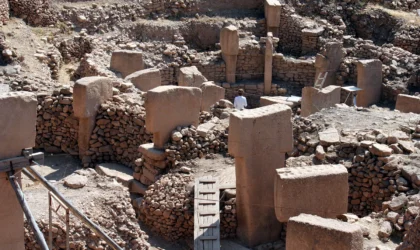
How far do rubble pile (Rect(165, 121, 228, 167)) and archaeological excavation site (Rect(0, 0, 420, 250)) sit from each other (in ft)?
0.10

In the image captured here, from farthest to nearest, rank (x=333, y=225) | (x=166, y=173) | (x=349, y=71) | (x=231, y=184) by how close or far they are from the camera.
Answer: (x=349, y=71), (x=166, y=173), (x=231, y=184), (x=333, y=225)

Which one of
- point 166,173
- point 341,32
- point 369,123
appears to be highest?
point 341,32

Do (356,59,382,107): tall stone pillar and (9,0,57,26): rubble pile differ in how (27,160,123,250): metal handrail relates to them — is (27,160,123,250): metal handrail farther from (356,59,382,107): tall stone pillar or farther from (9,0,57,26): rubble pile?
(9,0,57,26): rubble pile

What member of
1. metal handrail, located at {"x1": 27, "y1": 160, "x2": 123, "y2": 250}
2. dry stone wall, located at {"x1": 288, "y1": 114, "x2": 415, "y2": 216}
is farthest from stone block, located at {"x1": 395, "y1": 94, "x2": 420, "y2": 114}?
metal handrail, located at {"x1": 27, "y1": 160, "x2": 123, "y2": 250}

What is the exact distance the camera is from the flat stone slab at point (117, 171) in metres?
12.4

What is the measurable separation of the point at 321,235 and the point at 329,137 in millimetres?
4260

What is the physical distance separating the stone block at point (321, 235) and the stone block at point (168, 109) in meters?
4.82

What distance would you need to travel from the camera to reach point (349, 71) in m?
18.8

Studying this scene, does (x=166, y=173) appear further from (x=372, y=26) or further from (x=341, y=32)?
(x=372, y=26)

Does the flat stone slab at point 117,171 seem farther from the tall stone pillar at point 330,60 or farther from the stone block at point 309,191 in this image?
the tall stone pillar at point 330,60

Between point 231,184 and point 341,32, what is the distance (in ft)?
36.7

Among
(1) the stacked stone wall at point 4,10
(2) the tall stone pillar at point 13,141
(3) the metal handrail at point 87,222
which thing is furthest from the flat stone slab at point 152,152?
(1) the stacked stone wall at point 4,10

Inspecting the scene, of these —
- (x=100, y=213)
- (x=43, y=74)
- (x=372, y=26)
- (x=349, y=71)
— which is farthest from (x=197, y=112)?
(x=372, y=26)

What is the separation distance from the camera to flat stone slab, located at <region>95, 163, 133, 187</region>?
487 inches
